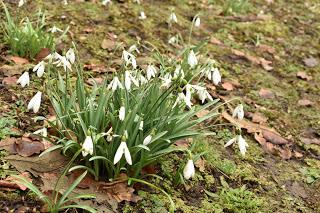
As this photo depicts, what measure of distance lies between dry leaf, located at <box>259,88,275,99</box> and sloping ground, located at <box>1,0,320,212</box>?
0.01 meters

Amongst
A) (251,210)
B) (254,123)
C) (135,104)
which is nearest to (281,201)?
(251,210)

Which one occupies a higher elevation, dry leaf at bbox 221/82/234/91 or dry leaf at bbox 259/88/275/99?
dry leaf at bbox 221/82/234/91

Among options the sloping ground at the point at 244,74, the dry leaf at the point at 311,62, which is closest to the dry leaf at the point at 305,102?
the sloping ground at the point at 244,74

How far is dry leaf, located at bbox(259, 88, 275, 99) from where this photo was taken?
15.7ft

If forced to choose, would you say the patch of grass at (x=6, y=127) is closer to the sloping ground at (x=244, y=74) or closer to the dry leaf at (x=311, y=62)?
the sloping ground at (x=244, y=74)

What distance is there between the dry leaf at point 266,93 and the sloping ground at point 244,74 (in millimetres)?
12

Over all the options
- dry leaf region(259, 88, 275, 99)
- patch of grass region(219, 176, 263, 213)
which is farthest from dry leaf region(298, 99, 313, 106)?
patch of grass region(219, 176, 263, 213)

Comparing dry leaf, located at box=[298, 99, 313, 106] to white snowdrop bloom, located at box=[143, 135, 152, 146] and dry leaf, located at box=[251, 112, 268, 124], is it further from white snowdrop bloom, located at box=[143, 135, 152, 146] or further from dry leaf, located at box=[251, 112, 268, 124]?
white snowdrop bloom, located at box=[143, 135, 152, 146]

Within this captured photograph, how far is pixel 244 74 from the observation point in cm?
512

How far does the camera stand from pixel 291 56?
5844 mm

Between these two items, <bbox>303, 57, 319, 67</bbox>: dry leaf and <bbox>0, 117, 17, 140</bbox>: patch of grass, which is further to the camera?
<bbox>303, 57, 319, 67</bbox>: dry leaf

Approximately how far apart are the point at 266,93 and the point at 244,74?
1.30 ft

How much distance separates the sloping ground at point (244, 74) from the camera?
3273 mm

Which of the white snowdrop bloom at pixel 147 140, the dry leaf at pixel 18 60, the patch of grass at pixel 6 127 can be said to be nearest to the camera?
the white snowdrop bloom at pixel 147 140
